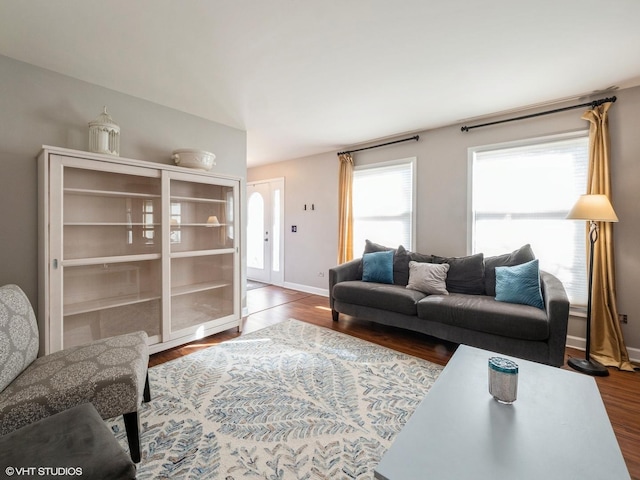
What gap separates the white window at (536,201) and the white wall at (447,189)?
143 millimetres

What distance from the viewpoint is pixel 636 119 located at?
2.53 metres

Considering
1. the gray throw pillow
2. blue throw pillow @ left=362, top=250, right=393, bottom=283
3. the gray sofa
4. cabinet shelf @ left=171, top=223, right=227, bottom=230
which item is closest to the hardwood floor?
the gray sofa

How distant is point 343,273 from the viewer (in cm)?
362

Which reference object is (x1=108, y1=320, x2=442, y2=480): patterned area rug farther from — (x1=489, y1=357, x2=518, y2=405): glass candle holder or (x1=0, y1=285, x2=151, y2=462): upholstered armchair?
(x1=489, y1=357, x2=518, y2=405): glass candle holder

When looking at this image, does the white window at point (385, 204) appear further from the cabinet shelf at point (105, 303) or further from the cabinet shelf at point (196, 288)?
the cabinet shelf at point (105, 303)

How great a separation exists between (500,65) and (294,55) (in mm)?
1666

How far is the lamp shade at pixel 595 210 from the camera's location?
233cm

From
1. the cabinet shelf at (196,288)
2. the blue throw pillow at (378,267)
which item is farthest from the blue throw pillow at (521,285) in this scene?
the cabinet shelf at (196,288)

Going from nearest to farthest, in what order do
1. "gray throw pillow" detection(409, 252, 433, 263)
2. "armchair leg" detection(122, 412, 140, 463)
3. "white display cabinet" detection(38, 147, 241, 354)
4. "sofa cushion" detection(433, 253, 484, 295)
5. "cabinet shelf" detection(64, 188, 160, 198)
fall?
"armchair leg" detection(122, 412, 140, 463)
"white display cabinet" detection(38, 147, 241, 354)
"cabinet shelf" detection(64, 188, 160, 198)
"sofa cushion" detection(433, 253, 484, 295)
"gray throw pillow" detection(409, 252, 433, 263)

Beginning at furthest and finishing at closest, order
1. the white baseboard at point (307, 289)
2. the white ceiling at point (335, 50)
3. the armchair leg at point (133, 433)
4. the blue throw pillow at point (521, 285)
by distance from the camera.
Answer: the white baseboard at point (307, 289)
the blue throw pillow at point (521, 285)
the white ceiling at point (335, 50)
the armchair leg at point (133, 433)

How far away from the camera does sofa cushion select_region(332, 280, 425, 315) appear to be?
2901 mm

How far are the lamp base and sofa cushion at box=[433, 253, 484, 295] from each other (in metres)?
0.90

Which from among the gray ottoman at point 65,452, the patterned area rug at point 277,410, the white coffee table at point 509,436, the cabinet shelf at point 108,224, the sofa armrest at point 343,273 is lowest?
the patterned area rug at point 277,410

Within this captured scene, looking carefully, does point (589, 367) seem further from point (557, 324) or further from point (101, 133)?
point (101, 133)
